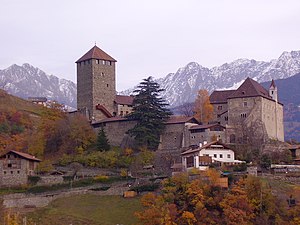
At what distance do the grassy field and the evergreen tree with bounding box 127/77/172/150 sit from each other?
1186 cm

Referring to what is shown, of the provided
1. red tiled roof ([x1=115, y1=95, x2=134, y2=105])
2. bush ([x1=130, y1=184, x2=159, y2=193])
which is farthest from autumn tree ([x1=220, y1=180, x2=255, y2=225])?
red tiled roof ([x1=115, y1=95, x2=134, y2=105])

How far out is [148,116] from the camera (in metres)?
88.3

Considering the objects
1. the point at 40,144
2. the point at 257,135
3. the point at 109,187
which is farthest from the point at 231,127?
the point at 40,144

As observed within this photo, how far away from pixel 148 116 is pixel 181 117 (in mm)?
4501

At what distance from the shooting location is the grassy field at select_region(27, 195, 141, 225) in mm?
70375

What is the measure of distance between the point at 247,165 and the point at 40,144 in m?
26.9

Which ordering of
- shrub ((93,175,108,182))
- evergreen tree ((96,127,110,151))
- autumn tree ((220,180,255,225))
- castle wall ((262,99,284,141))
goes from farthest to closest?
castle wall ((262,99,284,141))
evergreen tree ((96,127,110,151))
shrub ((93,175,108,182))
autumn tree ((220,180,255,225))

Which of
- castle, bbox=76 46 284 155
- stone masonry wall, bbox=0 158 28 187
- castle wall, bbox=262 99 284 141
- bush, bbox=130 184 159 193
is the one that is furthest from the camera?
castle wall, bbox=262 99 284 141

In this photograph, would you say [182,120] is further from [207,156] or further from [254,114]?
[207,156]

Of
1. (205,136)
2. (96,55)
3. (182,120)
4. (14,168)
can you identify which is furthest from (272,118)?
(14,168)

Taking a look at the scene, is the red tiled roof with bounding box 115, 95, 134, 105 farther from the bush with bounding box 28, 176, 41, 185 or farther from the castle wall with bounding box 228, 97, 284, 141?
the bush with bounding box 28, 176, 41, 185

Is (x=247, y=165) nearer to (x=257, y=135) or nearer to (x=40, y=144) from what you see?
(x=257, y=135)

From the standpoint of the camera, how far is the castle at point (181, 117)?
86250 mm

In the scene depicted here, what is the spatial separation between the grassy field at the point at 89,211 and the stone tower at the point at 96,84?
71.9 ft
